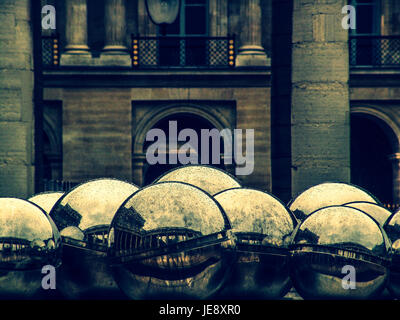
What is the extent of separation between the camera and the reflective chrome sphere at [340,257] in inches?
348

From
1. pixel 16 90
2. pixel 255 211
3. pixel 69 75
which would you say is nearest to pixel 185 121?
pixel 69 75

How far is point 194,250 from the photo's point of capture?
27.1 feet

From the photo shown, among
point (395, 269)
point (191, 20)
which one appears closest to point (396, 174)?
point (191, 20)

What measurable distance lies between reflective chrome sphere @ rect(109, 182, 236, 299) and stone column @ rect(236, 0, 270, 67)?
67.6ft

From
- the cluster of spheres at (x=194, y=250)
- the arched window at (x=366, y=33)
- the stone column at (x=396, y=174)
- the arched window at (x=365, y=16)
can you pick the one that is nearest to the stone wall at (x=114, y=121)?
the arched window at (x=366, y=33)

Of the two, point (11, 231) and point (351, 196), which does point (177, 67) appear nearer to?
point (351, 196)

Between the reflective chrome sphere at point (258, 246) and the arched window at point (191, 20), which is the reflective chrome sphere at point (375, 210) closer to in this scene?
the reflective chrome sphere at point (258, 246)

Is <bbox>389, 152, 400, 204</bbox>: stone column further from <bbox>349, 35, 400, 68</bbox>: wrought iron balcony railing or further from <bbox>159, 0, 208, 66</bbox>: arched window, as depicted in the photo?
<bbox>159, 0, 208, 66</bbox>: arched window

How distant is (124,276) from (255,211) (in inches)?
79.5

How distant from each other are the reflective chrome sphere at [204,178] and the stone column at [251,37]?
17.1 metres

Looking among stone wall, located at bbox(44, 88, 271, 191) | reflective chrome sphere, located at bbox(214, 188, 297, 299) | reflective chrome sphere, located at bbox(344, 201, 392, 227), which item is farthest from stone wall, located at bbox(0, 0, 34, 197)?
stone wall, located at bbox(44, 88, 271, 191)

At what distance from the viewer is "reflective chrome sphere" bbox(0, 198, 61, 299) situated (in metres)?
8.70

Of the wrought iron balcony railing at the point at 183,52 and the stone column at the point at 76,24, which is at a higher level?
the stone column at the point at 76,24

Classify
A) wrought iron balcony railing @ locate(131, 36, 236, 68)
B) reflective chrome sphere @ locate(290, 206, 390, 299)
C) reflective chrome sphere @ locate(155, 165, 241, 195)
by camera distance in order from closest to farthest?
reflective chrome sphere @ locate(290, 206, 390, 299) → reflective chrome sphere @ locate(155, 165, 241, 195) → wrought iron balcony railing @ locate(131, 36, 236, 68)
